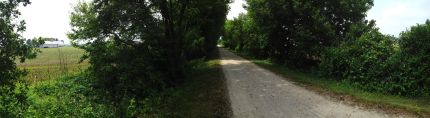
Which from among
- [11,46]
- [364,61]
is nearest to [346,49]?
[364,61]

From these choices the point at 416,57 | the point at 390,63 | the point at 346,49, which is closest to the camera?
the point at 416,57

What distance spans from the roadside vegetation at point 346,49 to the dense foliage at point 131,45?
21.0ft

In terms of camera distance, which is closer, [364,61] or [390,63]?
[390,63]

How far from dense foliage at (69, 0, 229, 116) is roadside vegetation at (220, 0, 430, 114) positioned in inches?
251

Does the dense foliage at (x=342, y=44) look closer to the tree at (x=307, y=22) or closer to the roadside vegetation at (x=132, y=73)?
the tree at (x=307, y=22)

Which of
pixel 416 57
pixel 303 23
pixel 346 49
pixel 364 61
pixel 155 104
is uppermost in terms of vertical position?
pixel 303 23

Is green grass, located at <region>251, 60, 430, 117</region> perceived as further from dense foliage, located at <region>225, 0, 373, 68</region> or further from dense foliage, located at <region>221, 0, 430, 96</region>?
dense foliage, located at <region>225, 0, 373, 68</region>

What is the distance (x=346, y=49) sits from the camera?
19.3 meters

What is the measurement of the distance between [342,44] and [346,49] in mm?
1212

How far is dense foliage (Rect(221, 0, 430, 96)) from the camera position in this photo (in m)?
15.3

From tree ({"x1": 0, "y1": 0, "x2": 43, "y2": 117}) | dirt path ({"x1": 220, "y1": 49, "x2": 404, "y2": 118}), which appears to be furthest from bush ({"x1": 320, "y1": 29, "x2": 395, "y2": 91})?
tree ({"x1": 0, "y1": 0, "x2": 43, "y2": 117})

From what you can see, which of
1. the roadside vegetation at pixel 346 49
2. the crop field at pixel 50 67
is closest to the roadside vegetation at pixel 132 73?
the crop field at pixel 50 67

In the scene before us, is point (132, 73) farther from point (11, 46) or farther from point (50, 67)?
point (50, 67)

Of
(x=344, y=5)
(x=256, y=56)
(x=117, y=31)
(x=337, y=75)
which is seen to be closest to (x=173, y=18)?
(x=117, y=31)
